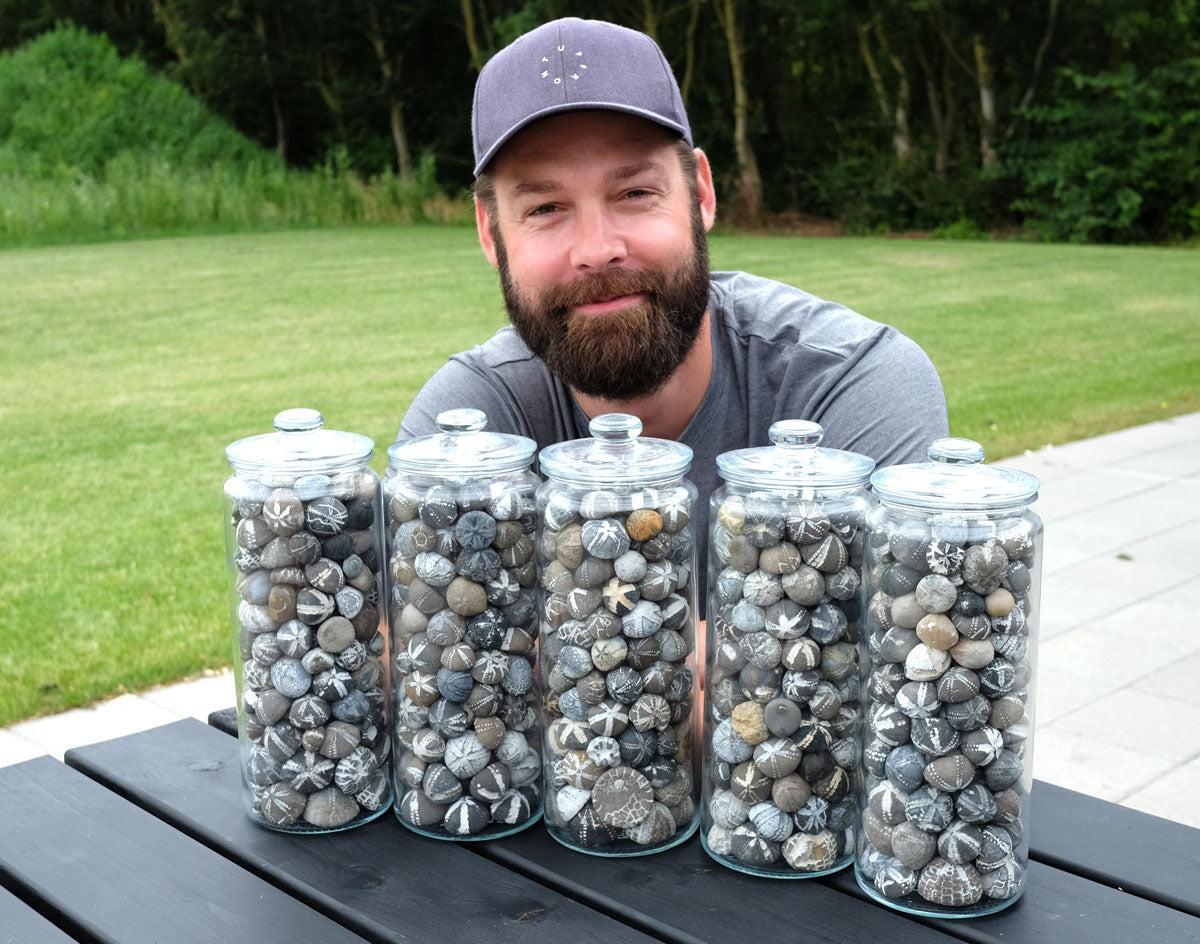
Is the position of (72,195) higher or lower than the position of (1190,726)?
higher

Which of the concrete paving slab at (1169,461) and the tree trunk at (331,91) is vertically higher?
the tree trunk at (331,91)

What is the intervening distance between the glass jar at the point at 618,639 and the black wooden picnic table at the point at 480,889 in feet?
0.19

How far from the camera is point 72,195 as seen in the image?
18.4 metres

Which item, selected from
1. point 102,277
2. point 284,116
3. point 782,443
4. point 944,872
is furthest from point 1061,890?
point 284,116

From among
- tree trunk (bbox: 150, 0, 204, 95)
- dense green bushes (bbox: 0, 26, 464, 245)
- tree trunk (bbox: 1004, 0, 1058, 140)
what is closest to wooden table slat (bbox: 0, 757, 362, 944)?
dense green bushes (bbox: 0, 26, 464, 245)

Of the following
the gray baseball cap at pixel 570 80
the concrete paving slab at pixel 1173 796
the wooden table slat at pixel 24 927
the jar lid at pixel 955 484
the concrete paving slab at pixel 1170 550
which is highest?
the gray baseball cap at pixel 570 80

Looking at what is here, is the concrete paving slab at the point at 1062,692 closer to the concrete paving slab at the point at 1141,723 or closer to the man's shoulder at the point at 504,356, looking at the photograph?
the concrete paving slab at the point at 1141,723

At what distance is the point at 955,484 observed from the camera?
3.96ft

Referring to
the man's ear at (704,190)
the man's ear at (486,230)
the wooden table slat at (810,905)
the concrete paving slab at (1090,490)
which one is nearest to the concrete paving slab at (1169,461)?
the concrete paving slab at (1090,490)

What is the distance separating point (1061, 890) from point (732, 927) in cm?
34

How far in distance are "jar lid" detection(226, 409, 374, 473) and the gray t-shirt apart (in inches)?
26.9

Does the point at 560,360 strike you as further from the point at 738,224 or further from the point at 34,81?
the point at 34,81

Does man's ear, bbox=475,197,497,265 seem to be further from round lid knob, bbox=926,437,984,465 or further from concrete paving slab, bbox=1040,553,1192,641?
concrete paving slab, bbox=1040,553,1192,641

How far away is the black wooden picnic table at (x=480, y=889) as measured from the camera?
1227mm
